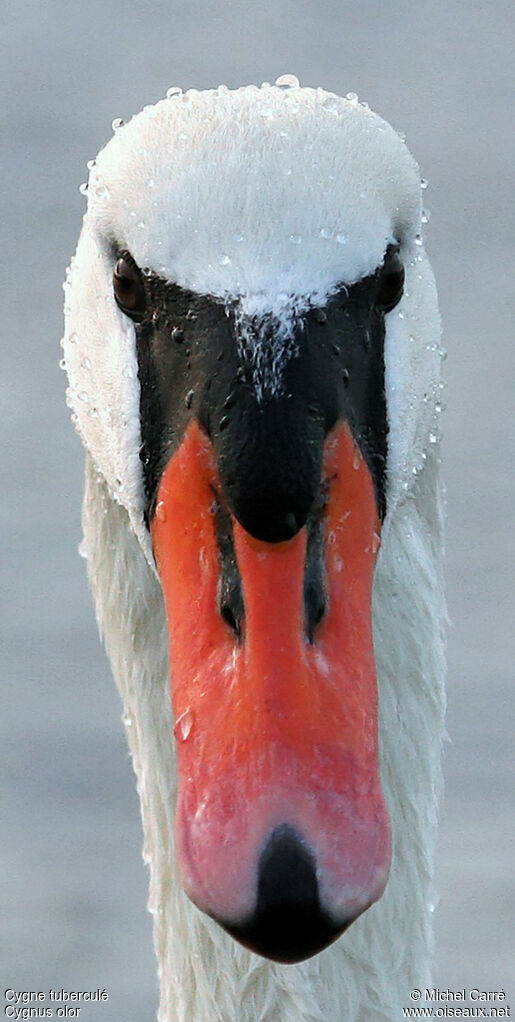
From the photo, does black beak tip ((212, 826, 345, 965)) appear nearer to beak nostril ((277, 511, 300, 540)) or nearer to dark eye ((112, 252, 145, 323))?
beak nostril ((277, 511, 300, 540))

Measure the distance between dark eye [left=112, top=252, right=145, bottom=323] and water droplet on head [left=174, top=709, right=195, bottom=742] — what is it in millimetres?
855

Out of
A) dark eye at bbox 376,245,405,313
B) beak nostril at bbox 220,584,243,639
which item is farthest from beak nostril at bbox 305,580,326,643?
dark eye at bbox 376,245,405,313

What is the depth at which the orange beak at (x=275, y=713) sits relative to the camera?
139 inches

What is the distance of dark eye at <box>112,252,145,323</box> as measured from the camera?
164 inches

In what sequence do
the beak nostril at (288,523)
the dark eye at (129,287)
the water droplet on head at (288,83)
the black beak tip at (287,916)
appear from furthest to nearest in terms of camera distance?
the water droplet on head at (288,83), the dark eye at (129,287), the beak nostril at (288,523), the black beak tip at (287,916)

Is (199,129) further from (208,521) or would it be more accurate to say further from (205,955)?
(205,955)

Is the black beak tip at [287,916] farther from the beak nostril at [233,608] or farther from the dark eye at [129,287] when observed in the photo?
the dark eye at [129,287]

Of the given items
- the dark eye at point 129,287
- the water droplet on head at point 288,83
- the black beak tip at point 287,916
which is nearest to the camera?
the black beak tip at point 287,916

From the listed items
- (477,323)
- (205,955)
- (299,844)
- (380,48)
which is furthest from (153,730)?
(380,48)

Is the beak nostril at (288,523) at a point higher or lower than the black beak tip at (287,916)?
higher

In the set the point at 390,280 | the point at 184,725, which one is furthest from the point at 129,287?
the point at 184,725

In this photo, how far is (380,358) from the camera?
4230 millimetres

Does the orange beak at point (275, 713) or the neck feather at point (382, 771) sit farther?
the neck feather at point (382, 771)

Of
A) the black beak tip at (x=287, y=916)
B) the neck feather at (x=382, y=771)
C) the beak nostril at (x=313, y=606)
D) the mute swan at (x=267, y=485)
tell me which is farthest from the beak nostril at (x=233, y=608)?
the neck feather at (x=382, y=771)
